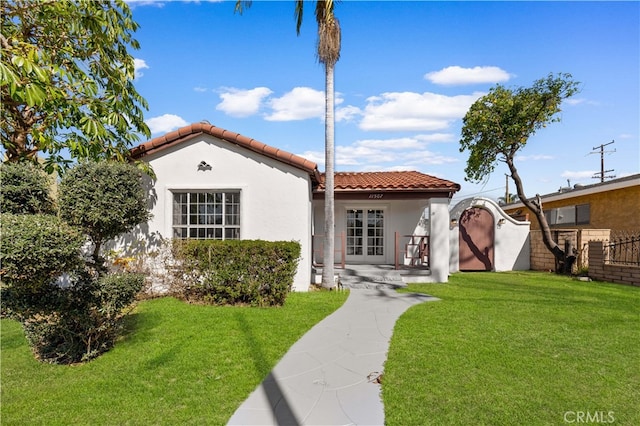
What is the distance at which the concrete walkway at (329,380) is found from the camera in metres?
3.42

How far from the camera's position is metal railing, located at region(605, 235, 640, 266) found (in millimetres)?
11984

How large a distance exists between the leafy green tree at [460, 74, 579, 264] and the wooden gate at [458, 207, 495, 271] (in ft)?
6.42

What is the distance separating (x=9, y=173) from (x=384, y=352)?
6.26 m

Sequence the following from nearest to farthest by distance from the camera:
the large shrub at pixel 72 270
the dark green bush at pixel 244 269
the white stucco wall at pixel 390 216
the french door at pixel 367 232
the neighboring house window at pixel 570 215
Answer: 1. the large shrub at pixel 72 270
2. the dark green bush at pixel 244 269
3. the white stucco wall at pixel 390 216
4. the french door at pixel 367 232
5. the neighboring house window at pixel 570 215

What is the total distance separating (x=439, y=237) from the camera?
11383mm

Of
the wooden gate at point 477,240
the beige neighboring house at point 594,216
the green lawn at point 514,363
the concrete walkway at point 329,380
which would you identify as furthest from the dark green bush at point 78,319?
the beige neighboring house at point 594,216

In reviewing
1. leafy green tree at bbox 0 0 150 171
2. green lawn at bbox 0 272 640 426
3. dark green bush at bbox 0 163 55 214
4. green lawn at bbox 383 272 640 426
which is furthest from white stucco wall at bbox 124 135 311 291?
dark green bush at bbox 0 163 55 214

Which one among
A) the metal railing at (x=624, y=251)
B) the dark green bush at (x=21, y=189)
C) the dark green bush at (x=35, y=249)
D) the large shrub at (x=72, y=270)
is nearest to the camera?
the dark green bush at (x=35, y=249)

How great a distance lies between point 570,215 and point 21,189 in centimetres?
2290

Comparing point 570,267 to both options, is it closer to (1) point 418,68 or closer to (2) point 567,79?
(2) point 567,79

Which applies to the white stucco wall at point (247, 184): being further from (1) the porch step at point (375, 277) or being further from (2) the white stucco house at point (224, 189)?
(1) the porch step at point (375, 277)

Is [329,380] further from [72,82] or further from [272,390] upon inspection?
[72,82]

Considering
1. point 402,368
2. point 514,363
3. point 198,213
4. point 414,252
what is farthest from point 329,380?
point 414,252

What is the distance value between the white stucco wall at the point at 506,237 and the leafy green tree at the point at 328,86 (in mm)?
7833
